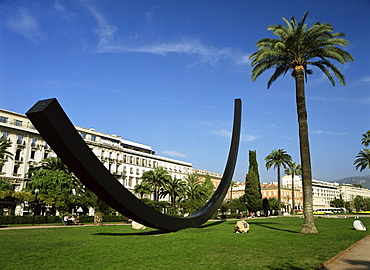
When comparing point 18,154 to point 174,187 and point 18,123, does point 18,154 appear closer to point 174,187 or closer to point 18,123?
point 18,123

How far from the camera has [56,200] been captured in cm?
A: 3497

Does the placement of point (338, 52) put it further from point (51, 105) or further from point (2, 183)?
point (2, 183)

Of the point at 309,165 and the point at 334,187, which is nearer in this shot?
the point at 309,165


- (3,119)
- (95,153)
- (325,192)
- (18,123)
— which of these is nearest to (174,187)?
(95,153)

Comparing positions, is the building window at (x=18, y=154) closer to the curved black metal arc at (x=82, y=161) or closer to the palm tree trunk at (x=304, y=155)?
the curved black metal arc at (x=82, y=161)

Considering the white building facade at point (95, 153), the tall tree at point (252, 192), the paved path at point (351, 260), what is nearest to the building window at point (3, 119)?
the white building facade at point (95, 153)

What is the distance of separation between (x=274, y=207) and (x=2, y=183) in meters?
69.3

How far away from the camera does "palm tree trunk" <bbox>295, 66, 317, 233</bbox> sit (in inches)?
687

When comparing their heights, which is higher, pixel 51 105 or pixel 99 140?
pixel 99 140

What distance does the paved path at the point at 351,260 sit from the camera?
7426 millimetres

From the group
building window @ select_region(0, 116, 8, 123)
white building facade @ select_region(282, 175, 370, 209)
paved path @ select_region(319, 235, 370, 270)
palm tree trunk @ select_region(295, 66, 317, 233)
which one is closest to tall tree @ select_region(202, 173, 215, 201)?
building window @ select_region(0, 116, 8, 123)

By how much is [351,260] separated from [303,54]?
14.7 metres

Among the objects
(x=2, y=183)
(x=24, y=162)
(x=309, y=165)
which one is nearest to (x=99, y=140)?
(x=24, y=162)

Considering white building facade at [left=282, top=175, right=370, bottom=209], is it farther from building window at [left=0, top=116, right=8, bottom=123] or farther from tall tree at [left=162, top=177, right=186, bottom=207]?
building window at [left=0, top=116, right=8, bottom=123]
